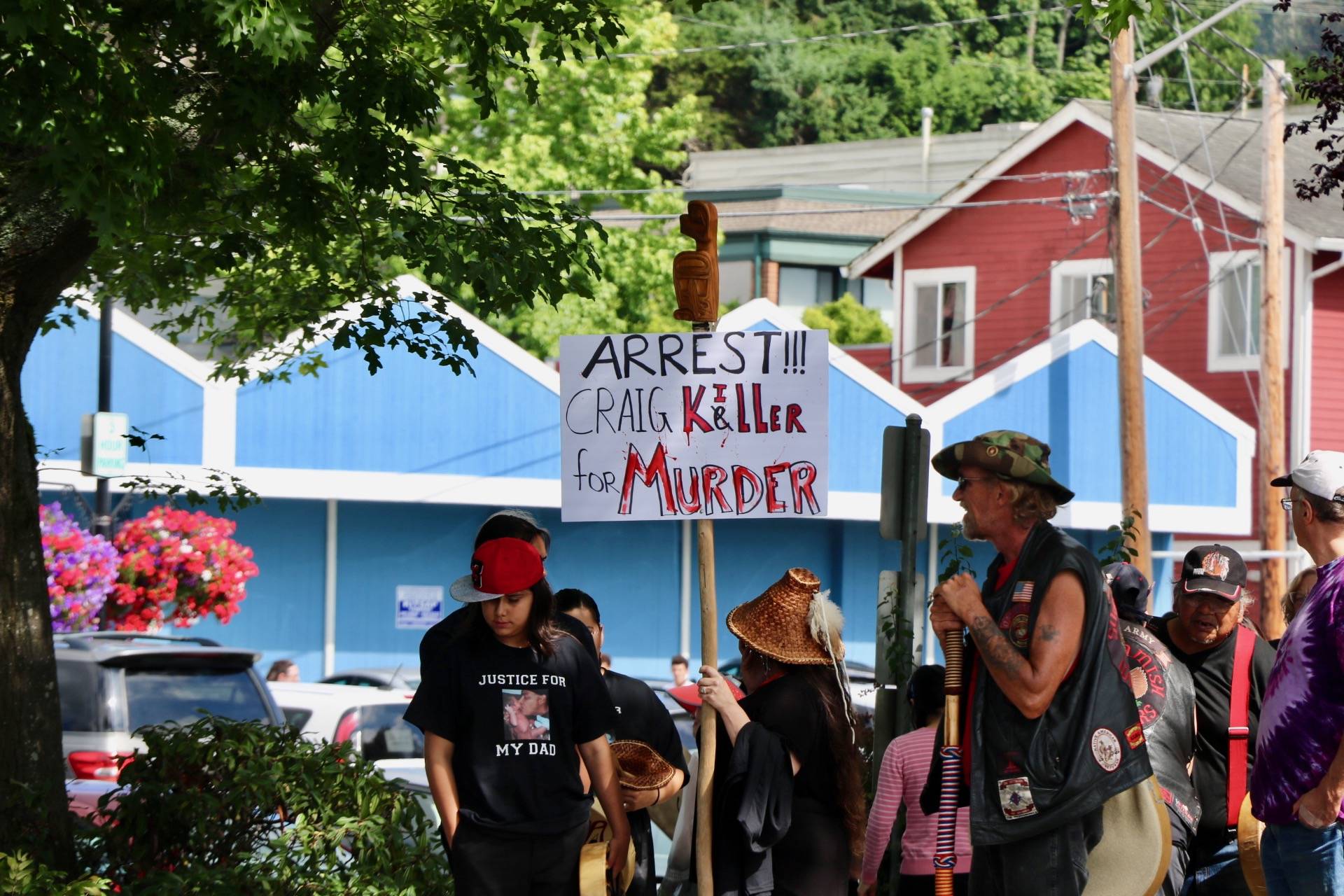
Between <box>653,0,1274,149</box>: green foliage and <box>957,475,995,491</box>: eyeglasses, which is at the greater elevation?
<box>653,0,1274,149</box>: green foliage

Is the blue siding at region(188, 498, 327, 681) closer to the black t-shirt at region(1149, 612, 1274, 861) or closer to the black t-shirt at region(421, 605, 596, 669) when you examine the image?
the black t-shirt at region(421, 605, 596, 669)

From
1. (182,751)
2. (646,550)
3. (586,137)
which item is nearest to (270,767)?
(182,751)

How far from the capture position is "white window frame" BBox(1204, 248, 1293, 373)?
25.8 meters

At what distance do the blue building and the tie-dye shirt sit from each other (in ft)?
48.2

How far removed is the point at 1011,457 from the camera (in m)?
5.05

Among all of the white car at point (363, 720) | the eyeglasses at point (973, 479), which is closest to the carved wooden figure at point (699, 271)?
the eyeglasses at point (973, 479)

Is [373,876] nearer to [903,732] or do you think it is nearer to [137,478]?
[903,732]

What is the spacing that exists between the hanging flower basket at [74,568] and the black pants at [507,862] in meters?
7.63

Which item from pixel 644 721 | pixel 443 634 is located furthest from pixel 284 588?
pixel 443 634

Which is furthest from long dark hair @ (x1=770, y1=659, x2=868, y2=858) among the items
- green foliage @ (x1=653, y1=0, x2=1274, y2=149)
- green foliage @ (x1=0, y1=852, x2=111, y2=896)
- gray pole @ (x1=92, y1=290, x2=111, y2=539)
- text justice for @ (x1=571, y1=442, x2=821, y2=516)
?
green foliage @ (x1=653, y1=0, x2=1274, y2=149)

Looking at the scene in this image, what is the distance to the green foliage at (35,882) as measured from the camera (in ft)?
20.2

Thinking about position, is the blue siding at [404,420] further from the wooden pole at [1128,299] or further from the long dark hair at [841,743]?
the long dark hair at [841,743]

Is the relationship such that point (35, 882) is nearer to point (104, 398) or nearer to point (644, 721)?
point (644, 721)

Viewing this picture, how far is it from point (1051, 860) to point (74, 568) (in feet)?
30.8
